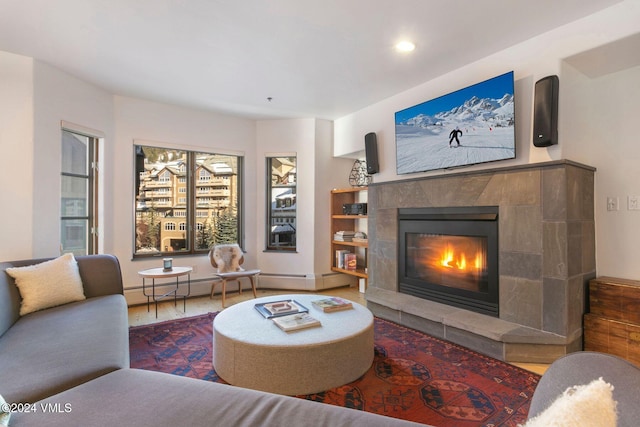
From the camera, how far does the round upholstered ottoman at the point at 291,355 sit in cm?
192

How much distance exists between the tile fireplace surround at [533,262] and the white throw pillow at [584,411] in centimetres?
217

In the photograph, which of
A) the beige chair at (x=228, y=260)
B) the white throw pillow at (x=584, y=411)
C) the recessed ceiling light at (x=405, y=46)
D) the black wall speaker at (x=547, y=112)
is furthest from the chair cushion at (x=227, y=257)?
the white throw pillow at (x=584, y=411)

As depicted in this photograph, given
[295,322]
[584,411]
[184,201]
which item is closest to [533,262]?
[295,322]

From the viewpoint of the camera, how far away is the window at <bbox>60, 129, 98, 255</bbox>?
342 cm

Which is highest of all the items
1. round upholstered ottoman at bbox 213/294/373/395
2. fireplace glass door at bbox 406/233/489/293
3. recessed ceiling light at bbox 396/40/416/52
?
recessed ceiling light at bbox 396/40/416/52

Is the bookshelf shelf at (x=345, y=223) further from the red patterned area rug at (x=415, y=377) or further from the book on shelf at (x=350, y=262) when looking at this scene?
the red patterned area rug at (x=415, y=377)

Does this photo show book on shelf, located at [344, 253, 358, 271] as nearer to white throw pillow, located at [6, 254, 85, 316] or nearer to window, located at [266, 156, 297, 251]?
window, located at [266, 156, 297, 251]

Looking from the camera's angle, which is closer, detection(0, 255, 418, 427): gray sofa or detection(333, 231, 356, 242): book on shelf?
detection(0, 255, 418, 427): gray sofa

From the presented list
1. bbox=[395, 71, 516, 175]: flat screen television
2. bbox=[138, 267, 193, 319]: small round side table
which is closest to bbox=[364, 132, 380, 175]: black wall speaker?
bbox=[395, 71, 516, 175]: flat screen television

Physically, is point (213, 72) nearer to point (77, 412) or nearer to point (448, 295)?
point (77, 412)

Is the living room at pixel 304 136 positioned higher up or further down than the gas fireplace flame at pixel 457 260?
higher up

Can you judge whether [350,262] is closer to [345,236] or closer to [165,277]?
[345,236]

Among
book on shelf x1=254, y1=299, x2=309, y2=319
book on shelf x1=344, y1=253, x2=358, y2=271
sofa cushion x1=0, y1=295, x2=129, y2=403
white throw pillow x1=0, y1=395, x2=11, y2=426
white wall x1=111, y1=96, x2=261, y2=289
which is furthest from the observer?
book on shelf x1=344, y1=253, x2=358, y2=271

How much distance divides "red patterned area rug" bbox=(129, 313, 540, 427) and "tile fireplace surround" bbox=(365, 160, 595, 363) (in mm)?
187
